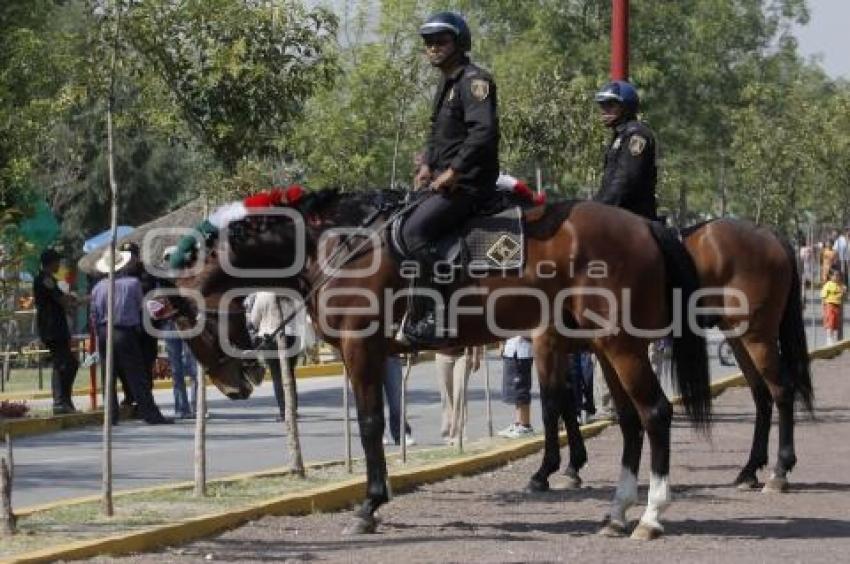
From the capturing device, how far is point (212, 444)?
1962cm

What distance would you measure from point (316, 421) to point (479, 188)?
38.7 feet

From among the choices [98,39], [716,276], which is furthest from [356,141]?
[98,39]

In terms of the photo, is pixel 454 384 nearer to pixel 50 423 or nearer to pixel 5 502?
pixel 50 423

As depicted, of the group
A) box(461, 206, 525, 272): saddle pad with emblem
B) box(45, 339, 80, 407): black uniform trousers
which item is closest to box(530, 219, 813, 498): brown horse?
box(461, 206, 525, 272): saddle pad with emblem

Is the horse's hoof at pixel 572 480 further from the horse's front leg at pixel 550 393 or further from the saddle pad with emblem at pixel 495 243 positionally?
the saddle pad with emblem at pixel 495 243

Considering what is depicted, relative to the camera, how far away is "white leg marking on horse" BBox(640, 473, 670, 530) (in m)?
11.5

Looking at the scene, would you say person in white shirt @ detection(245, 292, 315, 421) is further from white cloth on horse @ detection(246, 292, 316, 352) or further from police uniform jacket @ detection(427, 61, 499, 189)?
police uniform jacket @ detection(427, 61, 499, 189)

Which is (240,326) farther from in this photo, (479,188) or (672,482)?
(672,482)

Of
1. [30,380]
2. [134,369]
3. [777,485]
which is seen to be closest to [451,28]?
[777,485]

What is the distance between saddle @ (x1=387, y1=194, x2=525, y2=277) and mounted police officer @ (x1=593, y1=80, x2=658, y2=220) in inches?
84.9

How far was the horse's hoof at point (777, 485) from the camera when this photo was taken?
14188mm

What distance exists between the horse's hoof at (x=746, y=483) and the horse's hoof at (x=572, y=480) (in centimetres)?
130

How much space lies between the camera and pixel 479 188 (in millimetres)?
11367

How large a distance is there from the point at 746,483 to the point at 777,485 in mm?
429
